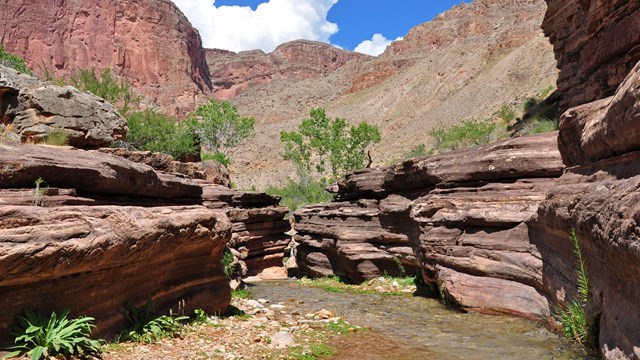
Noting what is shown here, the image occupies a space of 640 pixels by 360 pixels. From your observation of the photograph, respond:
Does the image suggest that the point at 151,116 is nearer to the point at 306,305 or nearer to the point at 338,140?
the point at 338,140

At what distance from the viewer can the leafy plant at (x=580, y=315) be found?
5309 mm

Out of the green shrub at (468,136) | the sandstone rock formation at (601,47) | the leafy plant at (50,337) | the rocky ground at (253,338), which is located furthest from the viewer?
the green shrub at (468,136)

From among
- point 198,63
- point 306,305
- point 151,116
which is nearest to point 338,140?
point 151,116

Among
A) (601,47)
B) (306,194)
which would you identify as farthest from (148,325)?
(306,194)

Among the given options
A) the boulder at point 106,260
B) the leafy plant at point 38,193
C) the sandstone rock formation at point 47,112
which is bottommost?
the boulder at point 106,260

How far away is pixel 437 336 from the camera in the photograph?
24.9ft

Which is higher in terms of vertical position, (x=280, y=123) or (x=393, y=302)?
(x=280, y=123)

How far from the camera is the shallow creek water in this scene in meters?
6.30

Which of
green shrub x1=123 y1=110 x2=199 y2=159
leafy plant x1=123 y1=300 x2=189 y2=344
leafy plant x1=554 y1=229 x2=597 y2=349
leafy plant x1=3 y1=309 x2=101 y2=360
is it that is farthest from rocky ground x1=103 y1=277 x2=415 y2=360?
green shrub x1=123 y1=110 x2=199 y2=159

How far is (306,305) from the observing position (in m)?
11.5

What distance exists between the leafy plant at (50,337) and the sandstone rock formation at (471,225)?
22.3 feet

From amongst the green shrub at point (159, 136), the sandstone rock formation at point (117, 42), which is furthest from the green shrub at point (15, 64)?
the sandstone rock formation at point (117, 42)

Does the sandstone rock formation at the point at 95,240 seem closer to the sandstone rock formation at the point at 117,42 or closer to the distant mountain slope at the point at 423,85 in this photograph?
the distant mountain slope at the point at 423,85

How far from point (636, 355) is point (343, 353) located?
399 cm
